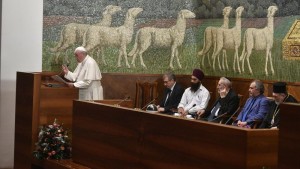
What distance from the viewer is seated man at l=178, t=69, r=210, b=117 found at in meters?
11.4

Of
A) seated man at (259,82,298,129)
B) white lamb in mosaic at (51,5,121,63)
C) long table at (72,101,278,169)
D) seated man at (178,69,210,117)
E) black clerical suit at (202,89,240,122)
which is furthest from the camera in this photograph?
white lamb in mosaic at (51,5,121,63)

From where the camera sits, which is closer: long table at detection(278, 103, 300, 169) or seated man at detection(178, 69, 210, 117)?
long table at detection(278, 103, 300, 169)

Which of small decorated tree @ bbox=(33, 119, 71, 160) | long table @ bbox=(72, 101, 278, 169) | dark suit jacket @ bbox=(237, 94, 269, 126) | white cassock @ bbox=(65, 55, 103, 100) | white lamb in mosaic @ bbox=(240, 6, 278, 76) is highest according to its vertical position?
white lamb in mosaic @ bbox=(240, 6, 278, 76)

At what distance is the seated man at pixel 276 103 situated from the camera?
8602mm

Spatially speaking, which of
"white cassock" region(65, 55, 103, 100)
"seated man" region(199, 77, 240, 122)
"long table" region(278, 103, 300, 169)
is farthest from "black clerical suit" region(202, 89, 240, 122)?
"long table" region(278, 103, 300, 169)

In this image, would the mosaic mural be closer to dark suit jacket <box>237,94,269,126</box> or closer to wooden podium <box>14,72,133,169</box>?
dark suit jacket <box>237,94,269,126</box>

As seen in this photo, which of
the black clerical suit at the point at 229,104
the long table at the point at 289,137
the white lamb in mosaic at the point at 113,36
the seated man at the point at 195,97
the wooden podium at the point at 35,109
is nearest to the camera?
the long table at the point at 289,137

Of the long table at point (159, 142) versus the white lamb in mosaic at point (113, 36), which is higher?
the white lamb in mosaic at point (113, 36)

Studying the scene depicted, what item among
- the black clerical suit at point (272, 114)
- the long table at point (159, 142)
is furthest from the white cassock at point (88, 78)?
the black clerical suit at point (272, 114)

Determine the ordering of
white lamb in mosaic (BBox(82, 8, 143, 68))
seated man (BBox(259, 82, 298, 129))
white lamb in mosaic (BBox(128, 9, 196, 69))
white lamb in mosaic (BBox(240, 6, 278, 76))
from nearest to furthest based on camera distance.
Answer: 1. seated man (BBox(259, 82, 298, 129))
2. white lamb in mosaic (BBox(240, 6, 278, 76))
3. white lamb in mosaic (BBox(82, 8, 143, 68))
4. white lamb in mosaic (BBox(128, 9, 196, 69))

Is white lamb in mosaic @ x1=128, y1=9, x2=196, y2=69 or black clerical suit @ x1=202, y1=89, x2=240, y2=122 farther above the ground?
white lamb in mosaic @ x1=128, y1=9, x2=196, y2=69

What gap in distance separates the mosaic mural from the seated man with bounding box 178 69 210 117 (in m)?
0.97

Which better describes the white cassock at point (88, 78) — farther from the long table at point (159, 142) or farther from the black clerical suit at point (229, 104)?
the black clerical suit at point (229, 104)

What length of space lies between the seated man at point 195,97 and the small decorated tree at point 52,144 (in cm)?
233
